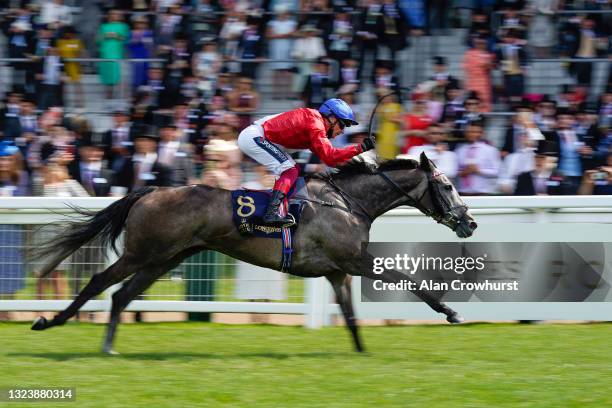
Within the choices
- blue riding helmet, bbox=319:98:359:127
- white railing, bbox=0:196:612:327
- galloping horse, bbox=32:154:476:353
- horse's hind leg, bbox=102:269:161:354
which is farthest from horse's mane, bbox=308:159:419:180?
horse's hind leg, bbox=102:269:161:354

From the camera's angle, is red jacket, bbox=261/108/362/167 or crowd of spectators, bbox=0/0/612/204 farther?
crowd of spectators, bbox=0/0/612/204

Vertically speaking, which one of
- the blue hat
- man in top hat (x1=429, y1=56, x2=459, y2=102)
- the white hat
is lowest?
the blue hat

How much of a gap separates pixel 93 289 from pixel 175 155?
11.0ft

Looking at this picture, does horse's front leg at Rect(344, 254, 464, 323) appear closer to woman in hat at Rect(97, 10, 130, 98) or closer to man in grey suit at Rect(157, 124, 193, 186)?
man in grey suit at Rect(157, 124, 193, 186)

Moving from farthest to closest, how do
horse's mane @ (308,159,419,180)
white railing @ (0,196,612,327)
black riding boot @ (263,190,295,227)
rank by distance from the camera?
white railing @ (0,196,612,327) < horse's mane @ (308,159,419,180) < black riding boot @ (263,190,295,227)

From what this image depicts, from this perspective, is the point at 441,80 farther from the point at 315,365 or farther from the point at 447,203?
the point at 315,365

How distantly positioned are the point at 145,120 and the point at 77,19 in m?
3.07

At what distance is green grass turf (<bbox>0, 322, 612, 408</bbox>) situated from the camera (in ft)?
19.4

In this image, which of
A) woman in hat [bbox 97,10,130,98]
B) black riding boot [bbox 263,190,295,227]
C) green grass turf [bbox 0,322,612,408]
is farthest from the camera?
woman in hat [bbox 97,10,130,98]

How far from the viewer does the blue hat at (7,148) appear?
11352mm

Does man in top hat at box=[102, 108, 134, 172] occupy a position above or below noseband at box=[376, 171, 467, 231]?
below

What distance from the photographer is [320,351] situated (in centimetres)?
770

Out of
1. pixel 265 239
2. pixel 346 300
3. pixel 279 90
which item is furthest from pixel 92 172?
pixel 346 300

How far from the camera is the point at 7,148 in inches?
456
